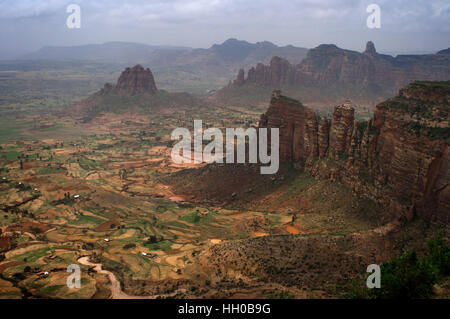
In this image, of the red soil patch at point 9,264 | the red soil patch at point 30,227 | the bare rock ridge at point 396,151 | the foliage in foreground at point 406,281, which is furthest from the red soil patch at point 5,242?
the bare rock ridge at point 396,151

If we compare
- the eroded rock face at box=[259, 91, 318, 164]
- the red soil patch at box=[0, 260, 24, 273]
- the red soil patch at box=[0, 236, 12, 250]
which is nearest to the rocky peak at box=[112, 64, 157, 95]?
the eroded rock face at box=[259, 91, 318, 164]

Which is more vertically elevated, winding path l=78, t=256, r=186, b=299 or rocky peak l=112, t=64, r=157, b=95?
rocky peak l=112, t=64, r=157, b=95

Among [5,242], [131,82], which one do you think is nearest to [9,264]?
[5,242]

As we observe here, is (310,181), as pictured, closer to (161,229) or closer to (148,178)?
(161,229)

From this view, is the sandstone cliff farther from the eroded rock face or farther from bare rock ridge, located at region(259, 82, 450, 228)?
bare rock ridge, located at region(259, 82, 450, 228)

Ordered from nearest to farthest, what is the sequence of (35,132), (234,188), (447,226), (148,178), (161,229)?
(447,226), (161,229), (234,188), (148,178), (35,132)

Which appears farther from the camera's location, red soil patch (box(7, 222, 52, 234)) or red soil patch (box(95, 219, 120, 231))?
red soil patch (box(95, 219, 120, 231))

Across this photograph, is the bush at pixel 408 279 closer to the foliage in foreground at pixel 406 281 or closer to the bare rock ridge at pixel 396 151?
the foliage in foreground at pixel 406 281
